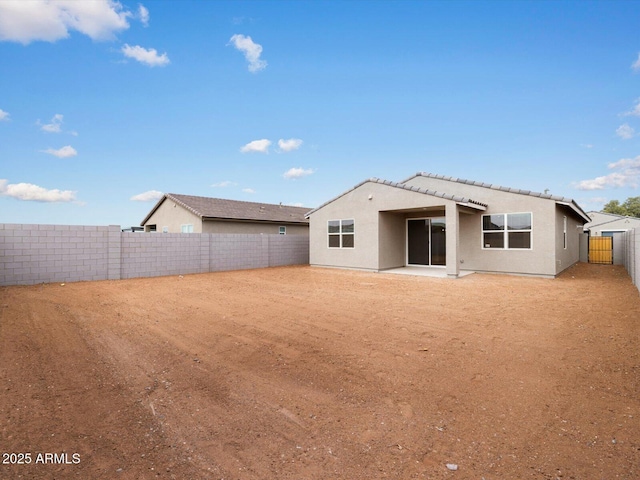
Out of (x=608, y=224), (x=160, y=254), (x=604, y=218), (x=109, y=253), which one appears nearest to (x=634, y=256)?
(x=160, y=254)

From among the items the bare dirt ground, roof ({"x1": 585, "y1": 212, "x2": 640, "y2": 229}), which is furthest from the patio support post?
roof ({"x1": 585, "y1": 212, "x2": 640, "y2": 229})

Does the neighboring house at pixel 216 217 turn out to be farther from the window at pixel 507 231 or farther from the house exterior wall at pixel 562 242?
the house exterior wall at pixel 562 242

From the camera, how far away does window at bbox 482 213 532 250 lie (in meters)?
12.6

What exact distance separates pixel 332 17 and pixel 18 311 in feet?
47.7

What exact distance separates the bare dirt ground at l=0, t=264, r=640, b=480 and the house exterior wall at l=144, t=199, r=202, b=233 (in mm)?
13793

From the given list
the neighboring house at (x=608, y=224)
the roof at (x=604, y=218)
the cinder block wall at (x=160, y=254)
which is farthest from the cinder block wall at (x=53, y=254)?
the roof at (x=604, y=218)

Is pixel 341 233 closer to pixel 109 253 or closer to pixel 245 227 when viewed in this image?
pixel 245 227

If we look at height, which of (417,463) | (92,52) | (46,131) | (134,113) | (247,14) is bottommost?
(417,463)

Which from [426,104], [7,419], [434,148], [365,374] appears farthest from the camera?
[434,148]

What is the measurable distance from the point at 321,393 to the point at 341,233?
1304 cm

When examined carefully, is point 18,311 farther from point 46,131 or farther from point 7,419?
point 46,131

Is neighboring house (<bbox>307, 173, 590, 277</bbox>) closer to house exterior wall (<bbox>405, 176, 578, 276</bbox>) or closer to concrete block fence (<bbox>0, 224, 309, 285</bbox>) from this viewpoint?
house exterior wall (<bbox>405, 176, 578, 276</bbox>)

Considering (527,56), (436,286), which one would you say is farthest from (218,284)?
(527,56)

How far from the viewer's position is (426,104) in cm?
1703
